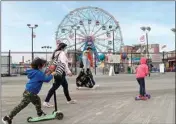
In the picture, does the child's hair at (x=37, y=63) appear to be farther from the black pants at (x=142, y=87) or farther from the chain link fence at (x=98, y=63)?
the chain link fence at (x=98, y=63)

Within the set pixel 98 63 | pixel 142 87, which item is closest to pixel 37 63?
pixel 142 87

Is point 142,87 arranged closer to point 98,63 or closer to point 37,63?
point 37,63

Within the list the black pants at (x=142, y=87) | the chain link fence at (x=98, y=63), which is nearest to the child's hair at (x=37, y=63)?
the black pants at (x=142, y=87)

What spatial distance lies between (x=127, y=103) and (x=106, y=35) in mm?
48129

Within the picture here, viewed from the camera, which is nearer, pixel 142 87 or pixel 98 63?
pixel 142 87

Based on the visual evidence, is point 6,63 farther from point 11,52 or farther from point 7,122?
point 7,122

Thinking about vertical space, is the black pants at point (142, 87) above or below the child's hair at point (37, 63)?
below

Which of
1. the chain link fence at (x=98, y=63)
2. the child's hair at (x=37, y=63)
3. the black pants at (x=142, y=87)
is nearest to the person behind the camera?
the child's hair at (x=37, y=63)

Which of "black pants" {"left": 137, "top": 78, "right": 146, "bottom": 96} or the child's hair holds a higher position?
the child's hair

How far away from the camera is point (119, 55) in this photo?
135ft

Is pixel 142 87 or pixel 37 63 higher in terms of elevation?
pixel 37 63

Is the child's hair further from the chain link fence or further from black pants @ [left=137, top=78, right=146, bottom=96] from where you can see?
the chain link fence

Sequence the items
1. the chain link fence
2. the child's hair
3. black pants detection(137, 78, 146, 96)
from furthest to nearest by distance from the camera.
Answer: the chain link fence < black pants detection(137, 78, 146, 96) < the child's hair

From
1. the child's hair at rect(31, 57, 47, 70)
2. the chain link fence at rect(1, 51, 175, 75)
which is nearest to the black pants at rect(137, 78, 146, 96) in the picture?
the child's hair at rect(31, 57, 47, 70)
